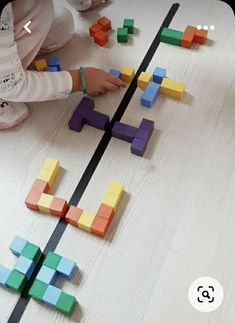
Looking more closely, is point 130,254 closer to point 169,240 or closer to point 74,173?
point 169,240

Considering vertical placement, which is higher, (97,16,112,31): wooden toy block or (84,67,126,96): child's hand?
(97,16,112,31): wooden toy block

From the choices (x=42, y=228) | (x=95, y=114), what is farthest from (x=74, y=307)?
(x=95, y=114)

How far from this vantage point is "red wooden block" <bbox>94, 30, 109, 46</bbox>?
1401 millimetres

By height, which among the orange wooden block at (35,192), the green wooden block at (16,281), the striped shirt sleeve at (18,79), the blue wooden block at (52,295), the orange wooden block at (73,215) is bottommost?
the green wooden block at (16,281)

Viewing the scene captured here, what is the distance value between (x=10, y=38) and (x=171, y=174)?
55cm

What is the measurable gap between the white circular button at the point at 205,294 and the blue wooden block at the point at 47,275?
1.03 feet

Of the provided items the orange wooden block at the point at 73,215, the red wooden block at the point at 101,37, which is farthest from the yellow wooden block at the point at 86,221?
the red wooden block at the point at 101,37

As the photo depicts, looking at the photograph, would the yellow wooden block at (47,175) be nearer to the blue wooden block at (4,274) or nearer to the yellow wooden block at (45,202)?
the yellow wooden block at (45,202)

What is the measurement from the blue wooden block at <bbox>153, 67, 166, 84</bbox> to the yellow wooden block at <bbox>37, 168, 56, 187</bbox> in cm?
43

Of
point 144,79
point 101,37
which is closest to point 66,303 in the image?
point 144,79

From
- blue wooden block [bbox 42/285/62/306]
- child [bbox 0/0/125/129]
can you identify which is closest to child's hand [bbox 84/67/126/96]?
child [bbox 0/0/125/129]

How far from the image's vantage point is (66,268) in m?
0.98

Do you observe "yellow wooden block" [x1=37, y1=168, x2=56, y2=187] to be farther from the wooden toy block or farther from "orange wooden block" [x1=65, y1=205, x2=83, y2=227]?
the wooden toy block

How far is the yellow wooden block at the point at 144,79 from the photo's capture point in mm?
1289
